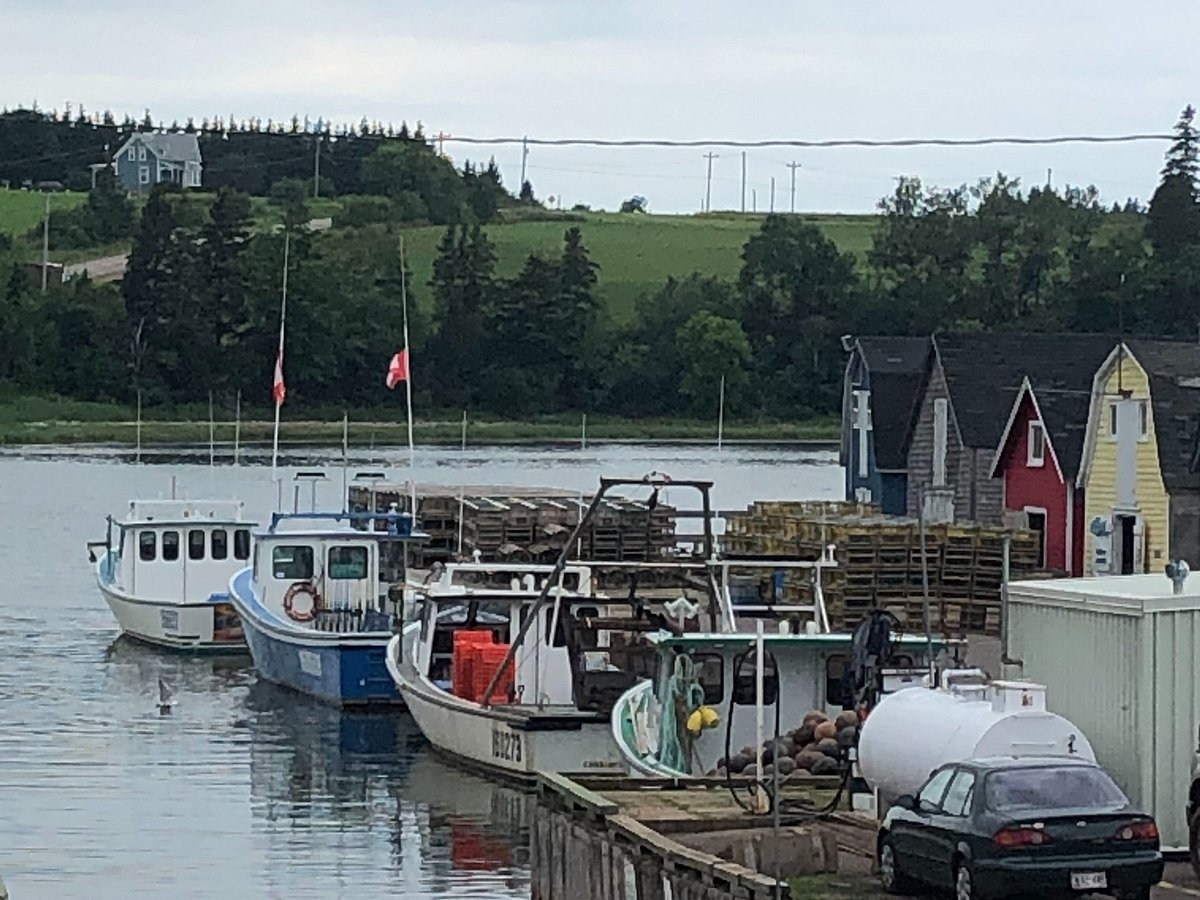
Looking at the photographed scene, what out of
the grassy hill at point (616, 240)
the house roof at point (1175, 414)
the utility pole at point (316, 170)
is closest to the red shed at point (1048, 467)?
the house roof at point (1175, 414)

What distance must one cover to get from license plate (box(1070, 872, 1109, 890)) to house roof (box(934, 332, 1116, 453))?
35.0 m

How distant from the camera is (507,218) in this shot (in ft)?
597

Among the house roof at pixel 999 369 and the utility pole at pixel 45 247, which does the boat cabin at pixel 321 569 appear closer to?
the house roof at pixel 999 369

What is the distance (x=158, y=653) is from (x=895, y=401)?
2022cm

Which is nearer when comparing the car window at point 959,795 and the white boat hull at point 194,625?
the car window at point 959,795

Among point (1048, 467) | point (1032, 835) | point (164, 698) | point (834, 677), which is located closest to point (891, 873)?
point (1032, 835)

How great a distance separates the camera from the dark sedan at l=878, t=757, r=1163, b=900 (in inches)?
725

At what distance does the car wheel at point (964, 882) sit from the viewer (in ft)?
61.0

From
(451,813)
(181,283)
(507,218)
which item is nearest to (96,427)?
(181,283)

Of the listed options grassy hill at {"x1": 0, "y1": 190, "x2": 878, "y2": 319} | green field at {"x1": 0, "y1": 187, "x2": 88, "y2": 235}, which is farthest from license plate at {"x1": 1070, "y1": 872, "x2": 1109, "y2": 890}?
green field at {"x1": 0, "y1": 187, "x2": 88, "y2": 235}

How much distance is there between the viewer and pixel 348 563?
45.1 m

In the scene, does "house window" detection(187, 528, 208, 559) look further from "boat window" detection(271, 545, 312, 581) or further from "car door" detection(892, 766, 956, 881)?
"car door" detection(892, 766, 956, 881)

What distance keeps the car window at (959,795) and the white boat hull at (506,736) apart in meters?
10.2

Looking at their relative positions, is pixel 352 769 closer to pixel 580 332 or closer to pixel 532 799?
pixel 532 799
